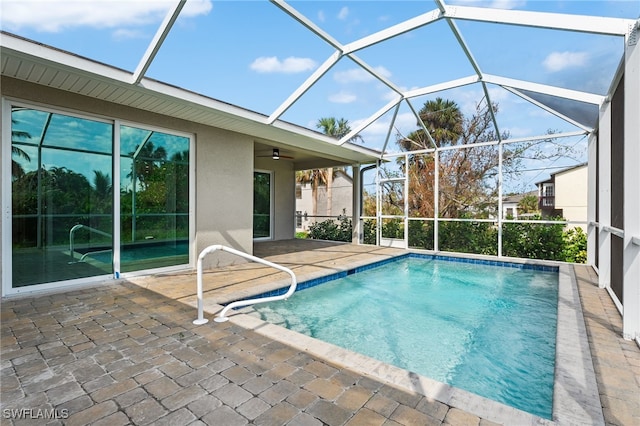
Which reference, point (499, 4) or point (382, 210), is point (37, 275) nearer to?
point (499, 4)

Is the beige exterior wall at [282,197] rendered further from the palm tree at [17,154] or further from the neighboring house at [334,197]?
the neighboring house at [334,197]

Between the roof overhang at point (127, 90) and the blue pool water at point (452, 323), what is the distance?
313 centimetres

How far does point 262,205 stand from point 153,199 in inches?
231

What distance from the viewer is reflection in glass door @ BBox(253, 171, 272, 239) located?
1107cm

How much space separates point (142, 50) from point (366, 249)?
693 cm

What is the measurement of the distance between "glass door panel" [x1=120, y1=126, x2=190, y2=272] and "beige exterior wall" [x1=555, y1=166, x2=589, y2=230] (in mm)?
9783

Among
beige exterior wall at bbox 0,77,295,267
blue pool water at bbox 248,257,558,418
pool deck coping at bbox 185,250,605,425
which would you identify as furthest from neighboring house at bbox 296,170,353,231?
pool deck coping at bbox 185,250,605,425

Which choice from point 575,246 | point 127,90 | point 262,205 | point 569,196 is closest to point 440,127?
point 569,196

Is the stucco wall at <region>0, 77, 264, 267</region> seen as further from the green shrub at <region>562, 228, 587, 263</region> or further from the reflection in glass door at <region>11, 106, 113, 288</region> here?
the green shrub at <region>562, 228, 587, 263</region>

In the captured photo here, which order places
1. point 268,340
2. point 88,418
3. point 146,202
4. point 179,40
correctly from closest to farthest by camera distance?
point 88,418 < point 268,340 < point 179,40 < point 146,202

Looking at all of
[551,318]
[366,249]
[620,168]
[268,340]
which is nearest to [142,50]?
[268,340]

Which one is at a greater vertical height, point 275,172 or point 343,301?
point 275,172

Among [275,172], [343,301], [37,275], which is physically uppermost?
[275,172]

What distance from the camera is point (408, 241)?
31.0 feet
